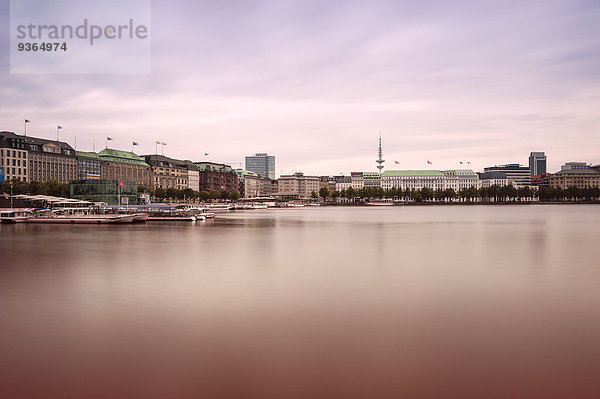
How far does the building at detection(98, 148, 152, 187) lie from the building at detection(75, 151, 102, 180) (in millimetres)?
2517

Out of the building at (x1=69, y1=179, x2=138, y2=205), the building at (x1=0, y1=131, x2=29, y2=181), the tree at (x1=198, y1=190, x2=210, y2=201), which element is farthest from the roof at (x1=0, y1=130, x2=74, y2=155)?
the tree at (x1=198, y1=190, x2=210, y2=201)

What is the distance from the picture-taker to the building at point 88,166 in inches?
6270

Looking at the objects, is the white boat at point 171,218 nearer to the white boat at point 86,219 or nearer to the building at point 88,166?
the white boat at point 86,219

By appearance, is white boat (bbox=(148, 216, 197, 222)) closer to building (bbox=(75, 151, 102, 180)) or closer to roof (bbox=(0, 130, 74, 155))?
roof (bbox=(0, 130, 74, 155))

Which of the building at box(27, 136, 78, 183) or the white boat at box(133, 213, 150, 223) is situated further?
the building at box(27, 136, 78, 183)

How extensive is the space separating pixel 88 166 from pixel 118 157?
48.6 ft

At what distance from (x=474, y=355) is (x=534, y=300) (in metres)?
8.43

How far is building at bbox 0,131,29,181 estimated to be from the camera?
422 ft

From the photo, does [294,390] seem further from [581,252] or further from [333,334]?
[581,252]

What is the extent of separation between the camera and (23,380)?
34.1 ft

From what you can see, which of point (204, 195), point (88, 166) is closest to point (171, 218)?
point (88, 166)

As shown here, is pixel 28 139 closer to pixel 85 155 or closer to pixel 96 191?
pixel 85 155

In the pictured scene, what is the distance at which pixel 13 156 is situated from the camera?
13150cm

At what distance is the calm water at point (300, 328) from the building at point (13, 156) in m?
117
